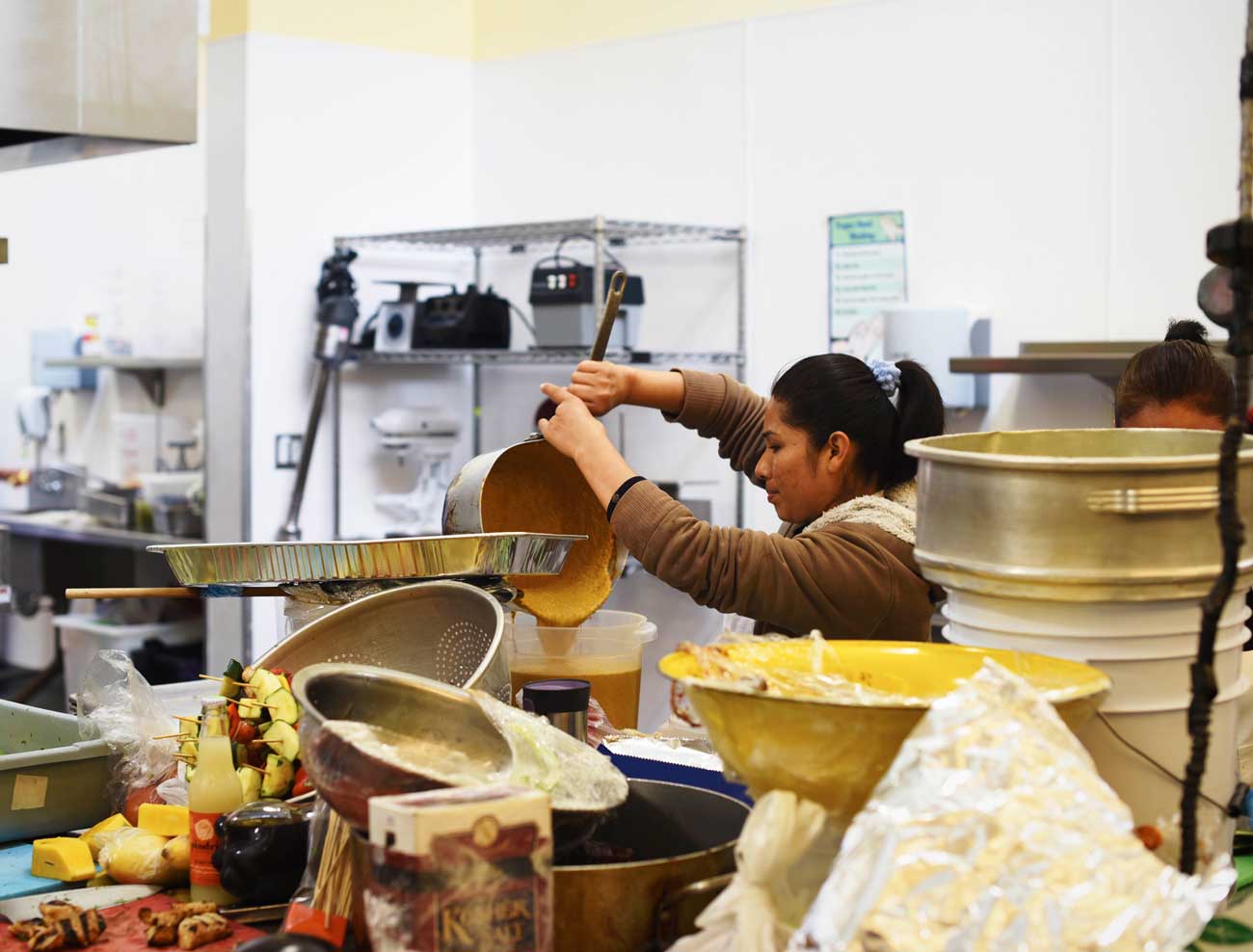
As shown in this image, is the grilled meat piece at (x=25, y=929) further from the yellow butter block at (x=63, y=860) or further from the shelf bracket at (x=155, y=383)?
the shelf bracket at (x=155, y=383)

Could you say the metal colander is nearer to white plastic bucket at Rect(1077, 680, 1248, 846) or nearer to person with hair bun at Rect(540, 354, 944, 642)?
person with hair bun at Rect(540, 354, 944, 642)

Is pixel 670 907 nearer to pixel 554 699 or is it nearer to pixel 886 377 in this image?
pixel 554 699

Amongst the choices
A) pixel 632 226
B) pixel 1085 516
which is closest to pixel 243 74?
pixel 632 226

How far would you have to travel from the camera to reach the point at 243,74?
4273 mm

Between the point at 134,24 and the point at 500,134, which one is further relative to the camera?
the point at 500,134

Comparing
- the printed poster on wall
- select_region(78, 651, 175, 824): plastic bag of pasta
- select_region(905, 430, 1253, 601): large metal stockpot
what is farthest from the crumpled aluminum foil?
the printed poster on wall

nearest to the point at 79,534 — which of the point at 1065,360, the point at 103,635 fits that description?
the point at 103,635

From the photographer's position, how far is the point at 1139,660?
1.09 meters

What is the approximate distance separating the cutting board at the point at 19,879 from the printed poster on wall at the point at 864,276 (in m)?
2.79

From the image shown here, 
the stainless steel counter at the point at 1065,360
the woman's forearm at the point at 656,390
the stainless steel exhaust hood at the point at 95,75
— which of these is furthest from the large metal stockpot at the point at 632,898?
the stainless steel counter at the point at 1065,360

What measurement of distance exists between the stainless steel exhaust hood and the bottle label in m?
1.12

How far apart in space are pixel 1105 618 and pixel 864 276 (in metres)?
2.95

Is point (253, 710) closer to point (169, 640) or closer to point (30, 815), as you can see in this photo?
point (30, 815)

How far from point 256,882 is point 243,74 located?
350cm
